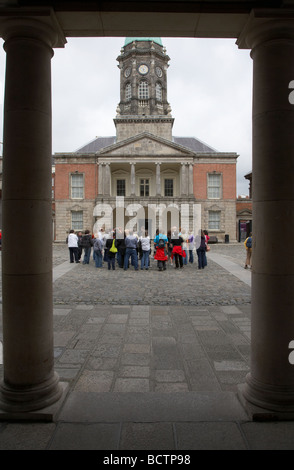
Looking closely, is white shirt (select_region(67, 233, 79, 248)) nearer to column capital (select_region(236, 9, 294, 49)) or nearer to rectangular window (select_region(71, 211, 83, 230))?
column capital (select_region(236, 9, 294, 49))

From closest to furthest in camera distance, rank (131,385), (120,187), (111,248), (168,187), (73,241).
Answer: (131,385), (111,248), (73,241), (120,187), (168,187)

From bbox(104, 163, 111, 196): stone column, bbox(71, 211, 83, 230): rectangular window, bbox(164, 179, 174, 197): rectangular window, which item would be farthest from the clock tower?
bbox(71, 211, 83, 230): rectangular window

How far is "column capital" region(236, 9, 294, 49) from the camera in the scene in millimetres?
2697

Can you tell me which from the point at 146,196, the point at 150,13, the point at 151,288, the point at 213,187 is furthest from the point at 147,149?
the point at 150,13

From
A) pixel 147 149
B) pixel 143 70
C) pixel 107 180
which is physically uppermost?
pixel 143 70

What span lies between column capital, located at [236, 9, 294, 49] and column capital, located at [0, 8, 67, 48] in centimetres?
177

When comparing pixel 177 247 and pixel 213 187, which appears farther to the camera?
pixel 213 187

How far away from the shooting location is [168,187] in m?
36.9

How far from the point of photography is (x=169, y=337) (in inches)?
190

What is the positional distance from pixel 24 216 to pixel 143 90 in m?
41.4

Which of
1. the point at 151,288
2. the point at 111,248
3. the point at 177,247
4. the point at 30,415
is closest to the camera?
the point at 30,415

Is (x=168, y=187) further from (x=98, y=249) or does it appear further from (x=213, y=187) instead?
(x=98, y=249)

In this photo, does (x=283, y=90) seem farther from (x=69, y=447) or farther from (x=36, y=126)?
(x=69, y=447)
